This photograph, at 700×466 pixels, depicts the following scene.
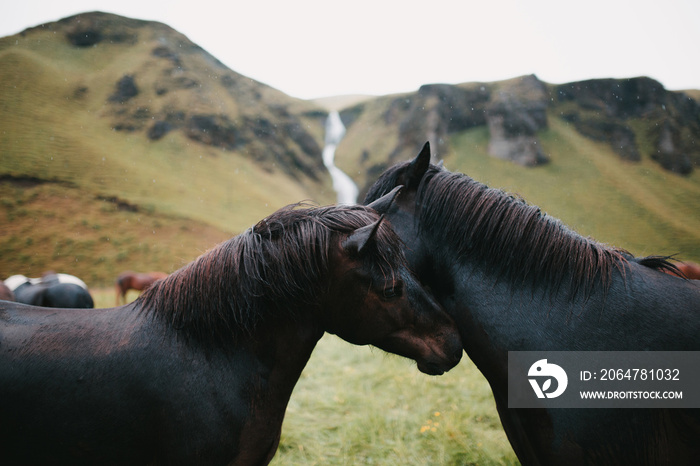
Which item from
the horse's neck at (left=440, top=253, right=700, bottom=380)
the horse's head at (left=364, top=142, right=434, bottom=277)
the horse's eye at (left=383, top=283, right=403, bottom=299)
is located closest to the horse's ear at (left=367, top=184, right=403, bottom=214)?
the horse's head at (left=364, top=142, right=434, bottom=277)

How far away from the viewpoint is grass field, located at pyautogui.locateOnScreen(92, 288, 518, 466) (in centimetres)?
429

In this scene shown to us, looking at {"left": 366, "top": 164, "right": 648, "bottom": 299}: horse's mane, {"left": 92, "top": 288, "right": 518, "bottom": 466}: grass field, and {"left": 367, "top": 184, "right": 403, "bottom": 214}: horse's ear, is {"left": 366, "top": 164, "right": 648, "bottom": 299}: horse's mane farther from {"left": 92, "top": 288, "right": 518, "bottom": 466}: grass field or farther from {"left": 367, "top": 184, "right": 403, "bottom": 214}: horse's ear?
{"left": 92, "top": 288, "right": 518, "bottom": 466}: grass field

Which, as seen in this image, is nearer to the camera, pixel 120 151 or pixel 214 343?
pixel 214 343

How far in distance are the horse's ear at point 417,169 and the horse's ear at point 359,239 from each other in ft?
2.39

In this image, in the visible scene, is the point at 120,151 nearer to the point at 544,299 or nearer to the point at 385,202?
the point at 385,202

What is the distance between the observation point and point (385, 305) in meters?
2.31

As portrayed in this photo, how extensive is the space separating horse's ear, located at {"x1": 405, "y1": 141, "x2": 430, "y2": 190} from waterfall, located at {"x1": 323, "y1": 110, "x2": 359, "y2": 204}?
3792cm

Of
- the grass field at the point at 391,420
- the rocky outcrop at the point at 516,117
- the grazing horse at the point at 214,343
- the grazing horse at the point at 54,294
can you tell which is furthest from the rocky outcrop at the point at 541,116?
the grazing horse at the point at 54,294

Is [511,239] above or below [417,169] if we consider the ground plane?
below

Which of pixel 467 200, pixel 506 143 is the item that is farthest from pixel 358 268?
pixel 506 143

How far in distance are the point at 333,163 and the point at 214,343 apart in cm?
7492

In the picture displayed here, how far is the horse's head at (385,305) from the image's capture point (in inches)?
86.8

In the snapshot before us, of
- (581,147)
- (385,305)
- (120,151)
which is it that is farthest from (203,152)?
(385,305)

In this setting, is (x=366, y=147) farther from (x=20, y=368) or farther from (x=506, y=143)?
(x=20, y=368)
